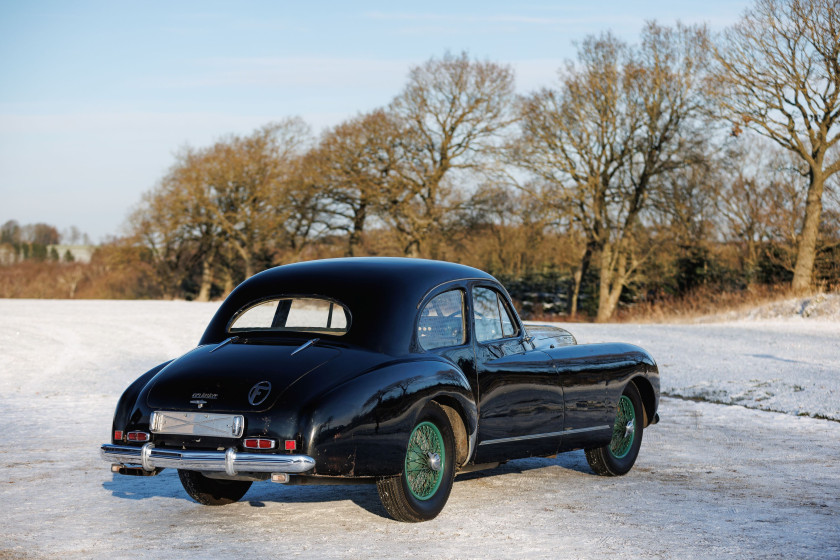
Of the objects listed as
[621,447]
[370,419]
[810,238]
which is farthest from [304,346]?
[810,238]

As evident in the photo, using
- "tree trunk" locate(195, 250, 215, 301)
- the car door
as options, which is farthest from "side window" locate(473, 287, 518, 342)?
"tree trunk" locate(195, 250, 215, 301)

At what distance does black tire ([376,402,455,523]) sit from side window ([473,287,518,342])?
0.94 meters

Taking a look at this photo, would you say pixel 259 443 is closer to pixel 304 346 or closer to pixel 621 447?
pixel 304 346

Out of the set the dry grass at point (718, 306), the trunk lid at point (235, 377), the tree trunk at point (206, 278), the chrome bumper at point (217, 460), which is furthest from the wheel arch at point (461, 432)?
the tree trunk at point (206, 278)

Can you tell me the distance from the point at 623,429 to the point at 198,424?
3958 mm

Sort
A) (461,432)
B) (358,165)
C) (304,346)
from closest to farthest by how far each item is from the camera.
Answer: (304,346), (461,432), (358,165)

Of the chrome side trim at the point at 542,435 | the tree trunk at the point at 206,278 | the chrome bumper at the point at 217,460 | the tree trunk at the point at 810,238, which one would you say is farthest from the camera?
the tree trunk at the point at 206,278

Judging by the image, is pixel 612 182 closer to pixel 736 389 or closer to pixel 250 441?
pixel 736 389

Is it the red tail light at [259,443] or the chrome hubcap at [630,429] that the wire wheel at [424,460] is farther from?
the chrome hubcap at [630,429]

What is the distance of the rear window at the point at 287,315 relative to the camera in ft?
21.5

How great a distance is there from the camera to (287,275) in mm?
6844

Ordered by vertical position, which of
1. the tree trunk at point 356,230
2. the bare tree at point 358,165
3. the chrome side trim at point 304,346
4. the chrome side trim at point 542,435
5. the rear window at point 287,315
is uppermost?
the bare tree at point 358,165

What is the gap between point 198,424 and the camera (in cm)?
565

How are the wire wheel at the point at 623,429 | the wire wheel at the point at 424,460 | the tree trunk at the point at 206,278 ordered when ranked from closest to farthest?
the wire wheel at the point at 424,460 < the wire wheel at the point at 623,429 < the tree trunk at the point at 206,278
